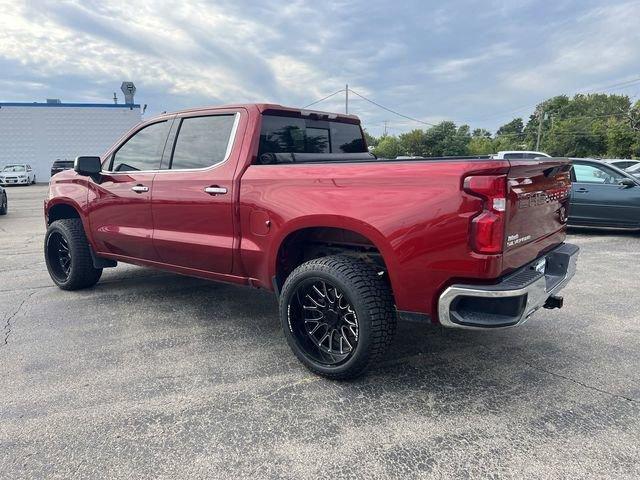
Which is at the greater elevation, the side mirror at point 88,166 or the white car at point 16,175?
the side mirror at point 88,166

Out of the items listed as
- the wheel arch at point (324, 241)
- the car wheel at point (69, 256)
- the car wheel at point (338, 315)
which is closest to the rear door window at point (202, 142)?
the wheel arch at point (324, 241)

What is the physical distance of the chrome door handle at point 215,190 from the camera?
11.4ft

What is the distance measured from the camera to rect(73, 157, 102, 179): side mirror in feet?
14.6

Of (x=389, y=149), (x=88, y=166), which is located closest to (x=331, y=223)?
(x=88, y=166)

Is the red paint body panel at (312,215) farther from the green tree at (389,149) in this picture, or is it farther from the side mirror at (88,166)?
the green tree at (389,149)

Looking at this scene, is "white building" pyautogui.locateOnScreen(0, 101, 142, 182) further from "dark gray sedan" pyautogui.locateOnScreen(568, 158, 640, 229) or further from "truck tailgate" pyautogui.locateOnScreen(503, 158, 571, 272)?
"truck tailgate" pyautogui.locateOnScreen(503, 158, 571, 272)

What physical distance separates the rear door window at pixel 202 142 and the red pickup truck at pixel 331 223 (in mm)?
13

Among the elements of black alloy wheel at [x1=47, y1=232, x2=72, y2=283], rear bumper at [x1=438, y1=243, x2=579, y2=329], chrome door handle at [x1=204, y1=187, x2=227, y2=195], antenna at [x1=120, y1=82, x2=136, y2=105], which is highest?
antenna at [x1=120, y1=82, x2=136, y2=105]

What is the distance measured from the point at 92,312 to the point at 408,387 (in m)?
3.21

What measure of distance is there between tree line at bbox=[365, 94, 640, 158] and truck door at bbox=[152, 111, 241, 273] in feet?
58.0

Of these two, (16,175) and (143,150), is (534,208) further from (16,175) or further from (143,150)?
(16,175)

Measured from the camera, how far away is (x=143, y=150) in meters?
4.31

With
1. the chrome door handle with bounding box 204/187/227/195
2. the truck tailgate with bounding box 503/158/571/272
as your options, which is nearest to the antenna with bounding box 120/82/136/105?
the chrome door handle with bounding box 204/187/227/195

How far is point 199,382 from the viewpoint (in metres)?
3.04
